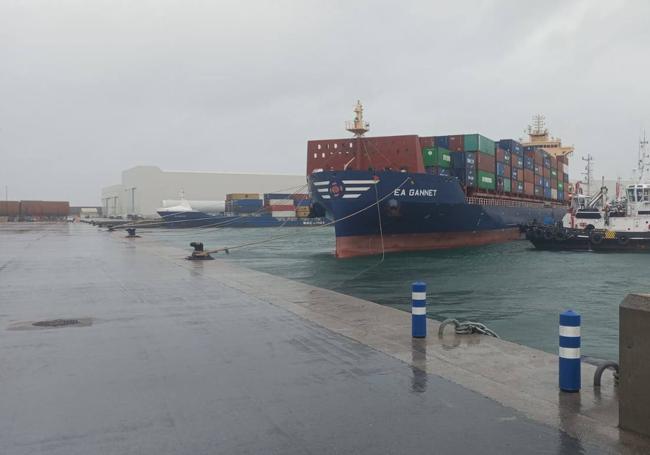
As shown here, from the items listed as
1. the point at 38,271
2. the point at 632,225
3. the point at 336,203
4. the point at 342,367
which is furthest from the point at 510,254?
the point at 342,367

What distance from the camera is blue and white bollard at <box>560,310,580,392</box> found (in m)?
5.23

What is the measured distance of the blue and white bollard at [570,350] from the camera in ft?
17.1

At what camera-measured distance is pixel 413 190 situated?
2989 cm

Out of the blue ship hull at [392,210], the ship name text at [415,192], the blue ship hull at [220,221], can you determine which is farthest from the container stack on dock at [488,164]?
the blue ship hull at [220,221]

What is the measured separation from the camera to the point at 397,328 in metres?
8.38

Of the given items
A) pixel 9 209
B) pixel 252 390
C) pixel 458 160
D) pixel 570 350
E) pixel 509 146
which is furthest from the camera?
pixel 9 209

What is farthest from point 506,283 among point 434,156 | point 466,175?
point 466,175

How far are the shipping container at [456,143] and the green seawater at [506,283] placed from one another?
26.2ft

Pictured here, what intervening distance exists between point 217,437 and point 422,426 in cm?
165

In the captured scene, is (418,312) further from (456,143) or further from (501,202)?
(501,202)

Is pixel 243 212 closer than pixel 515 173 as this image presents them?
No

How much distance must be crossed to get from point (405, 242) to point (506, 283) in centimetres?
1229

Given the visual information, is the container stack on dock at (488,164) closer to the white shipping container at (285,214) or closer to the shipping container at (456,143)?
the shipping container at (456,143)

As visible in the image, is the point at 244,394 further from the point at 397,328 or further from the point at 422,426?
the point at 397,328
